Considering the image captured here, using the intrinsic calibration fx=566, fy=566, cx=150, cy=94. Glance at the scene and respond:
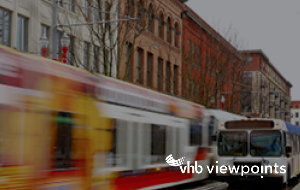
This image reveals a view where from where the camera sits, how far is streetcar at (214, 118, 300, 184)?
1853 centimetres

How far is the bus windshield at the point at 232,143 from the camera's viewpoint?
19062mm

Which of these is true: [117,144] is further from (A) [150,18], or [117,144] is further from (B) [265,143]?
(A) [150,18]

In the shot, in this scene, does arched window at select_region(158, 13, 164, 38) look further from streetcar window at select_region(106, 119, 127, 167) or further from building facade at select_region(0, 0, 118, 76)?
streetcar window at select_region(106, 119, 127, 167)

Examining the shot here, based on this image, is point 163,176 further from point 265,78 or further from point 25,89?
point 265,78

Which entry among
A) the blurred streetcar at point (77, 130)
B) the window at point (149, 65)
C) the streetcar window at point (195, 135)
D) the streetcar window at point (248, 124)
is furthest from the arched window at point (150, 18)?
the blurred streetcar at point (77, 130)

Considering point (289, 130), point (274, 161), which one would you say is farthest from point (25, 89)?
Answer: point (289, 130)

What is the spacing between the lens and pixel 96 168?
11.3 m

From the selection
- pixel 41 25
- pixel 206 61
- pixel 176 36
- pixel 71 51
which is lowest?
pixel 71 51

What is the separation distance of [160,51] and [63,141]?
116 feet

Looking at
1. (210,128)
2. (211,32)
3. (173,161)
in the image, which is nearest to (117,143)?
(173,161)

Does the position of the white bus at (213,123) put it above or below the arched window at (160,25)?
below

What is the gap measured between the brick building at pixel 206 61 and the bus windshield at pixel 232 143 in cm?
2364

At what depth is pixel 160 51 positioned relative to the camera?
44.9m

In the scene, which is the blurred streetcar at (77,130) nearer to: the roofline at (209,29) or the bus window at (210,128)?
the bus window at (210,128)
